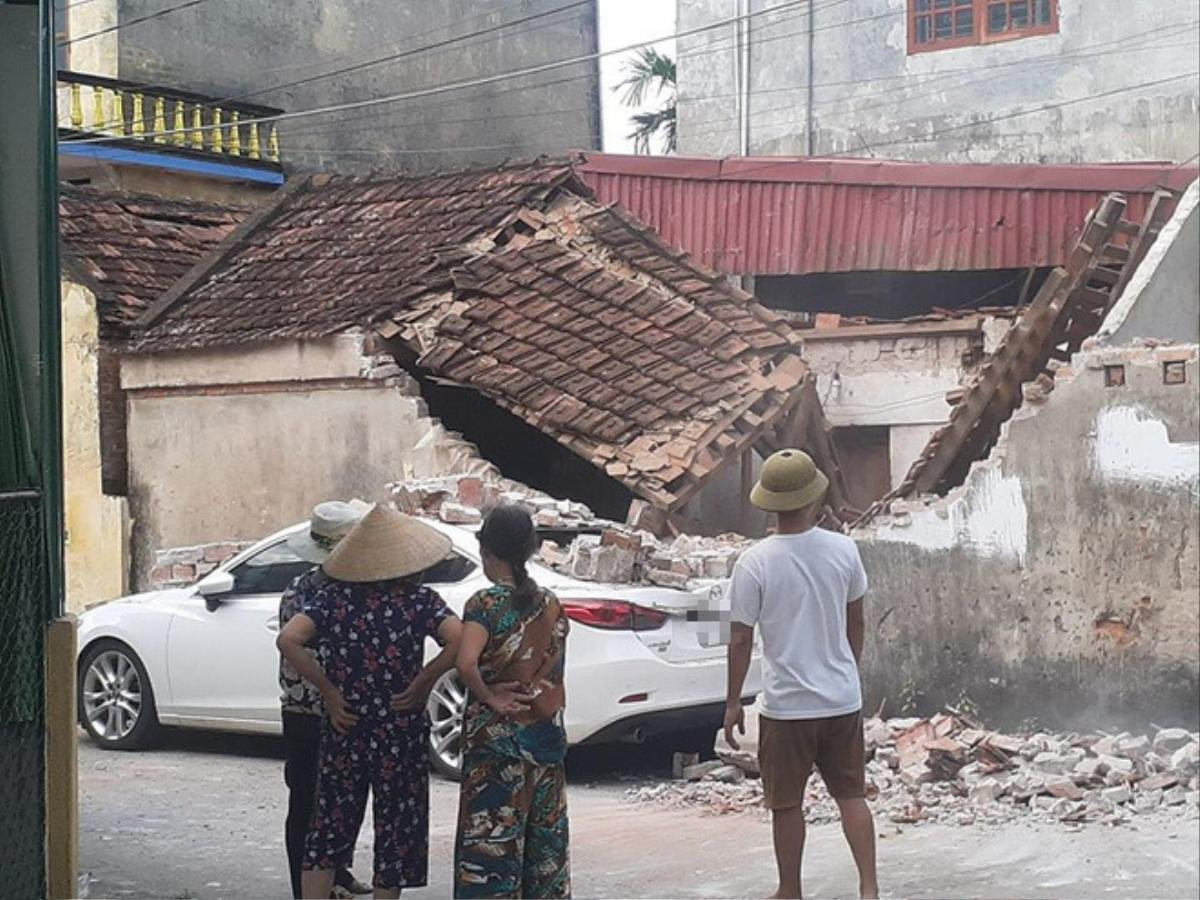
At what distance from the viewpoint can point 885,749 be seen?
6812mm

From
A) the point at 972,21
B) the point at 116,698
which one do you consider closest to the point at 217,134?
the point at 116,698

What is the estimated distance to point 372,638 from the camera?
6.25 m

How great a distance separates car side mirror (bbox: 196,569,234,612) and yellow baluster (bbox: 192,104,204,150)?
1846mm

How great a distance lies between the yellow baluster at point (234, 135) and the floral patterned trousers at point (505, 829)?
349cm

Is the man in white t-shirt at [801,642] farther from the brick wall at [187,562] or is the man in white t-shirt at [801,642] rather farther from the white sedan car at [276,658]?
the brick wall at [187,562]

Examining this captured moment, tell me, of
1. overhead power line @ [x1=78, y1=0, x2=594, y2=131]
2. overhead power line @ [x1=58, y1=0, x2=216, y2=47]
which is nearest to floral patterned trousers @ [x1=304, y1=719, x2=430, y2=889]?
overhead power line @ [x1=78, y1=0, x2=594, y2=131]

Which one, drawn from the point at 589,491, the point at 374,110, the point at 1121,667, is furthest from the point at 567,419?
the point at 1121,667

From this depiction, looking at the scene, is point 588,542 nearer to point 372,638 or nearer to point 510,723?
point 372,638

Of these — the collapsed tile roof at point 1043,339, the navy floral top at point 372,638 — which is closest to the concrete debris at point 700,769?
the collapsed tile roof at point 1043,339

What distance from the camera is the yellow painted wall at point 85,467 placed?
8.34 metres

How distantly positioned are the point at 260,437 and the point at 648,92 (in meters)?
2.12

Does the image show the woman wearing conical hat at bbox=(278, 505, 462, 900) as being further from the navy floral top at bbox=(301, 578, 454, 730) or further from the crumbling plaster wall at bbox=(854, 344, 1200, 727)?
the crumbling plaster wall at bbox=(854, 344, 1200, 727)

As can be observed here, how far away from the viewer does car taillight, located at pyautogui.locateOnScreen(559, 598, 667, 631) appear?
7.40 meters

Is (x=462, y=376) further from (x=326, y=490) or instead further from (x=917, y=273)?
(x=917, y=273)
